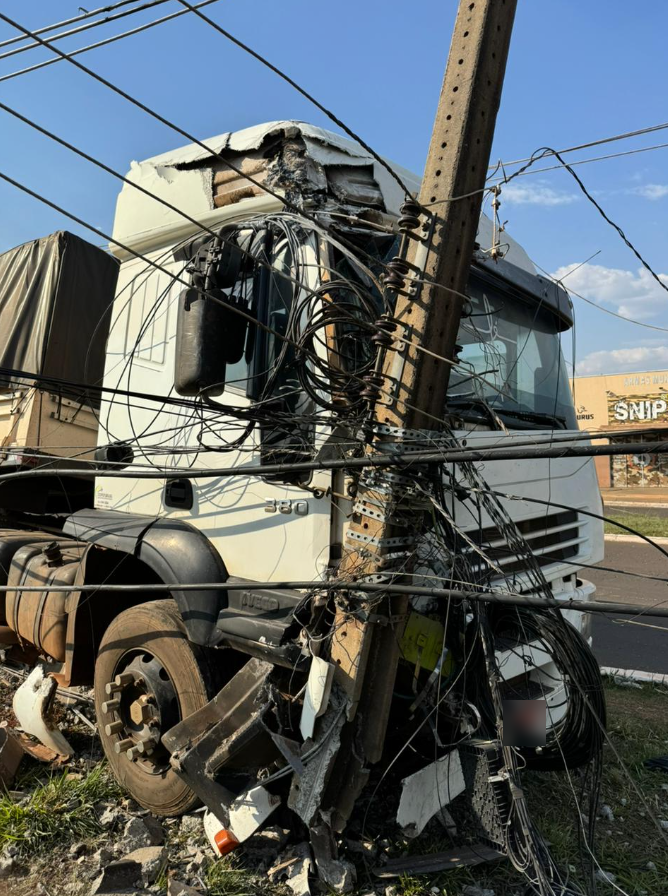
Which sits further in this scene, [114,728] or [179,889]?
[114,728]

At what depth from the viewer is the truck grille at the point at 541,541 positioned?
291 centimetres

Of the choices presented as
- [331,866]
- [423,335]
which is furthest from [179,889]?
[423,335]

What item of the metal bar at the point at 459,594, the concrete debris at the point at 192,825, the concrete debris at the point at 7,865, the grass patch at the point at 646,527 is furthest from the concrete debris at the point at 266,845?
the grass patch at the point at 646,527

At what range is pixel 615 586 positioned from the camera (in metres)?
9.06

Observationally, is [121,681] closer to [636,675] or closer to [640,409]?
[636,675]

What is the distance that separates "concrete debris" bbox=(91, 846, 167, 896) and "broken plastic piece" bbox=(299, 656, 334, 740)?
0.96 m

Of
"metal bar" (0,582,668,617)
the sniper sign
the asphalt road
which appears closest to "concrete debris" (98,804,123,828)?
"metal bar" (0,582,668,617)

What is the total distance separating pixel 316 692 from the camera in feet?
8.20

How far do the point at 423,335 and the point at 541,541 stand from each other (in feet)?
4.80

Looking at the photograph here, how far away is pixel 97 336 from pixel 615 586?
24.0 ft

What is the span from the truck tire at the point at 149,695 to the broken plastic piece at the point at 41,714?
19.3 inches

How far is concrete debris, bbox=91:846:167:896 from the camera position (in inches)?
106

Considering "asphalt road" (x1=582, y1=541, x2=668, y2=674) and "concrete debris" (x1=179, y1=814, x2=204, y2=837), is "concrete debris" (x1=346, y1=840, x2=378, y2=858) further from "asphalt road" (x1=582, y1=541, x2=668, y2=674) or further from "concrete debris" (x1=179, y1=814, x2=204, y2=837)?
"asphalt road" (x1=582, y1=541, x2=668, y2=674)

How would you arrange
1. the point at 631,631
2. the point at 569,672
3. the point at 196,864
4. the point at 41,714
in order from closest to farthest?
the point at 569,672
the point at 196,864
the point at 41,714
the point at 631,631
